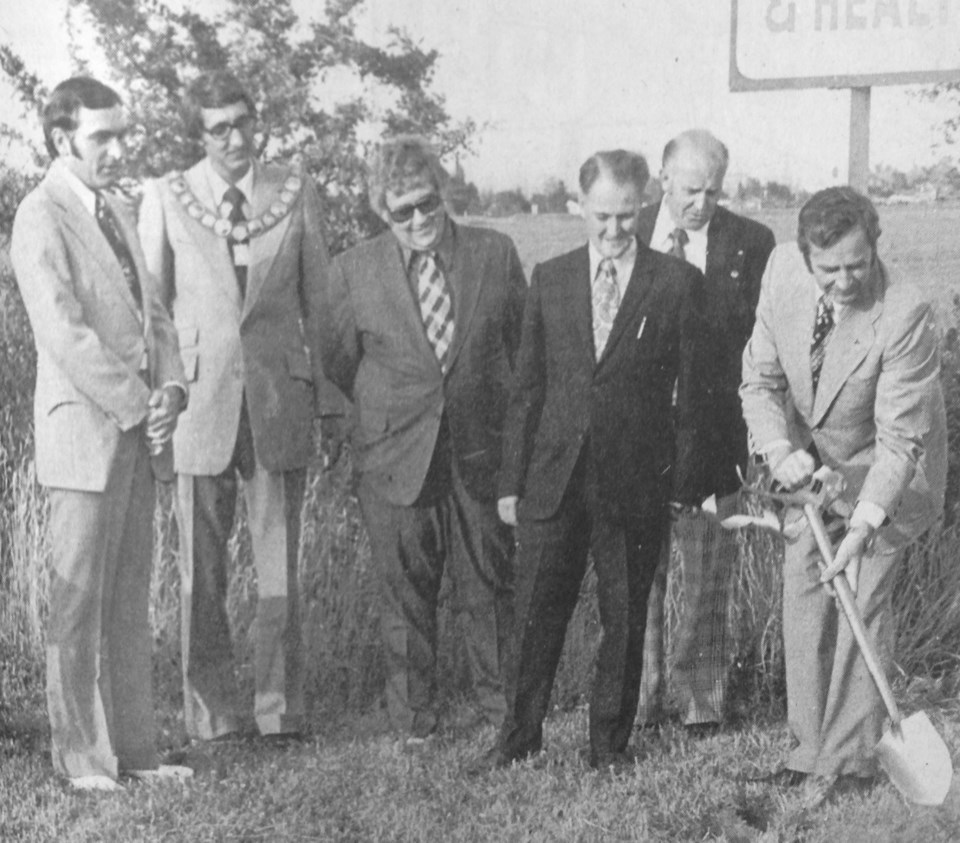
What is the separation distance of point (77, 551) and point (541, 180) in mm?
1956

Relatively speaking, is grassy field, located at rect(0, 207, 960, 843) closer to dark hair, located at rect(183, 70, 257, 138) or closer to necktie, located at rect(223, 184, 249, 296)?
necktie, located at rect(223, 184, 249, 296)

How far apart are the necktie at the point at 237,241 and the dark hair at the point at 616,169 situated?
1182 mm

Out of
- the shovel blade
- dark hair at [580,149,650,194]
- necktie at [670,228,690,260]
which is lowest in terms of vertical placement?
the shovel blade

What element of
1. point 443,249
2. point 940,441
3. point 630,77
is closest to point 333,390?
point 443,249

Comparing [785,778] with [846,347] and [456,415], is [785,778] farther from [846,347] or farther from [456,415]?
[456,415]

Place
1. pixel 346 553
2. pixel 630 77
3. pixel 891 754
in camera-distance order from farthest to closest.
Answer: pixel 346 553, pixel 630 77, pixel 891 754

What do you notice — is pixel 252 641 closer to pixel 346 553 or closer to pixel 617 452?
pixel 346 553

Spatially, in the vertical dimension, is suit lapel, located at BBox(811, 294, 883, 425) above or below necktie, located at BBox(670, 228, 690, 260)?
below

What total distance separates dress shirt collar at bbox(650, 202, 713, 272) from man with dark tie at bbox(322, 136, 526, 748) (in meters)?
0.48

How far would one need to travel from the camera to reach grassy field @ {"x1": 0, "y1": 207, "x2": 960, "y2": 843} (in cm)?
505

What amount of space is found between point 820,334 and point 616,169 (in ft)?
2.74

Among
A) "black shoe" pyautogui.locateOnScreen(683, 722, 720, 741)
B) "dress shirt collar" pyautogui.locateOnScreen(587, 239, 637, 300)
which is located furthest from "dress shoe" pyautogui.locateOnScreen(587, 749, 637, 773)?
"dress shirt collar" pyautogui.locateOnScreen(587, 239, 637, 300)

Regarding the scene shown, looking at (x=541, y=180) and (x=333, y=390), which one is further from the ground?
(x=541, y=180)

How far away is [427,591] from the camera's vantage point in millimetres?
5562
